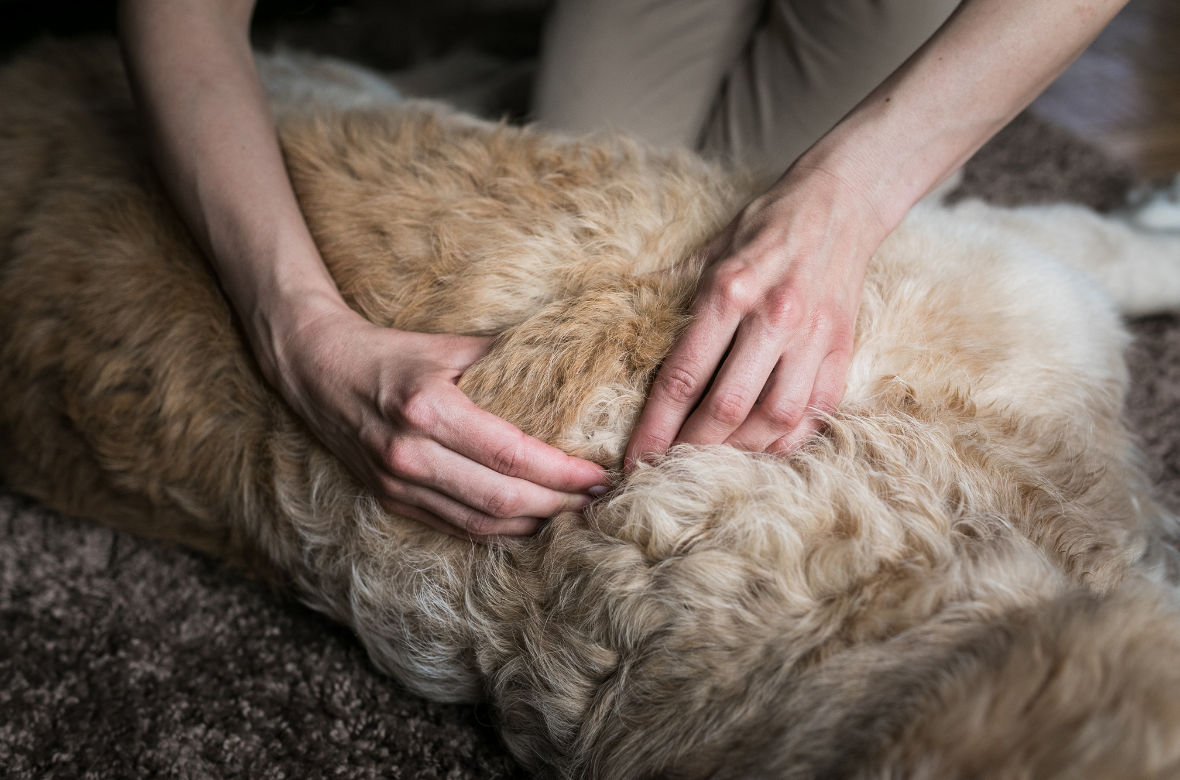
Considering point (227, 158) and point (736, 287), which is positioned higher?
point (736, 287)

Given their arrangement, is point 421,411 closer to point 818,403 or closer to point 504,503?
point 504,503

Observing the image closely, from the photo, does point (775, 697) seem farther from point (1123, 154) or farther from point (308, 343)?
point (1123, 154)

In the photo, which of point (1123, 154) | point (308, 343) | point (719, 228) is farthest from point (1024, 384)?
point (1123, 154)

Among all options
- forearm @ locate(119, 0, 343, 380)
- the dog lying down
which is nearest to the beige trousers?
the dog lying down

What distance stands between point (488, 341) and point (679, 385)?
20 centimetres

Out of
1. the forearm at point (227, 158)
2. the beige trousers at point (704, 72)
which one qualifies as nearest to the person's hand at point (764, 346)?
the forearm at point (227, 158)

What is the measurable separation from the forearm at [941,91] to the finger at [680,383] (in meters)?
Result: 0.22

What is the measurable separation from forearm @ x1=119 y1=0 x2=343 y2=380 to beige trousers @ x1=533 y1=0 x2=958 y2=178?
55 centimetres

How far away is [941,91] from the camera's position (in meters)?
0.79

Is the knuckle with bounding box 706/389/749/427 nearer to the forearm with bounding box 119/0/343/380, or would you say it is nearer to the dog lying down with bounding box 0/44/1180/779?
Result: the dog lying down with bounding box 0/44/1180/779

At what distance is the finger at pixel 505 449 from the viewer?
2.23ft

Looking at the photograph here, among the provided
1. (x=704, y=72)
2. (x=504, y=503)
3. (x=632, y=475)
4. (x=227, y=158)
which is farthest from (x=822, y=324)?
(x=704, y=72)

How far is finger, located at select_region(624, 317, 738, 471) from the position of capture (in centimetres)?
67

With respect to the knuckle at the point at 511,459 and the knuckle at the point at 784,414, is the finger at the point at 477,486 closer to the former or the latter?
the knuckle at the point at 511,459
